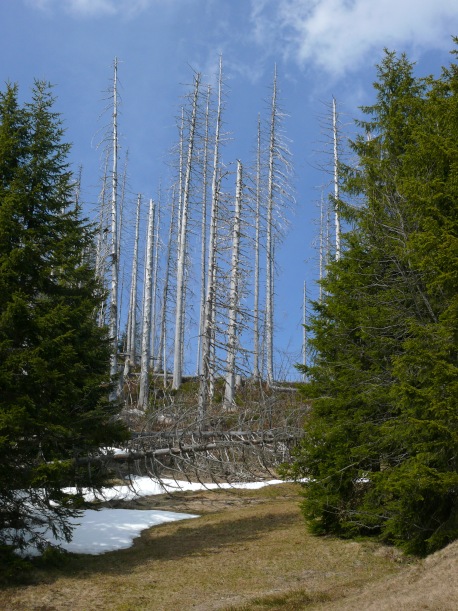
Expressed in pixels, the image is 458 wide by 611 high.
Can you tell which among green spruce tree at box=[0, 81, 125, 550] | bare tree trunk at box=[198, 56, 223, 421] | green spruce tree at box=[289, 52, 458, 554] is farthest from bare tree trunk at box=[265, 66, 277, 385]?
green spruce tree at box=[0, 81, 125, 550]

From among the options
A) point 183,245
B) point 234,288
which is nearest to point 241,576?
point 234,288

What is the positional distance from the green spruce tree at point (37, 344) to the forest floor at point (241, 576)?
1068 millimetres

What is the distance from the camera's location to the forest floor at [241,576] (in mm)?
7266

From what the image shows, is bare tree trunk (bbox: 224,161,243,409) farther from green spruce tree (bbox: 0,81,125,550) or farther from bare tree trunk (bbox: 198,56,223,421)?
green spruce tree (bbox: 0,81,125,550)

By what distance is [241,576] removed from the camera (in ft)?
30.5

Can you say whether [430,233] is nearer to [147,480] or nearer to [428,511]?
[428,511]

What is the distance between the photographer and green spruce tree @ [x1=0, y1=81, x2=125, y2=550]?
29.4 ft

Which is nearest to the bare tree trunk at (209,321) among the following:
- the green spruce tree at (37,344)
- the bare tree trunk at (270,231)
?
the bare tree trunk at (270,231)

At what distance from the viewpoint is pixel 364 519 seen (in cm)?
1040

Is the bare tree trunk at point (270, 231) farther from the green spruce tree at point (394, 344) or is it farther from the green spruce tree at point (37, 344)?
the green spruce tree at point (37, 344)

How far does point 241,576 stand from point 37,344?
503cm

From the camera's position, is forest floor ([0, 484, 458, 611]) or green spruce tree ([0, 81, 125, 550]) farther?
green spruce tree ([0, 81, 125, 550])

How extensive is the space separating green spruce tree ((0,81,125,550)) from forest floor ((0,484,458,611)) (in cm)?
107

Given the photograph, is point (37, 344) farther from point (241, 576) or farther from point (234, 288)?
point (234, 288)
